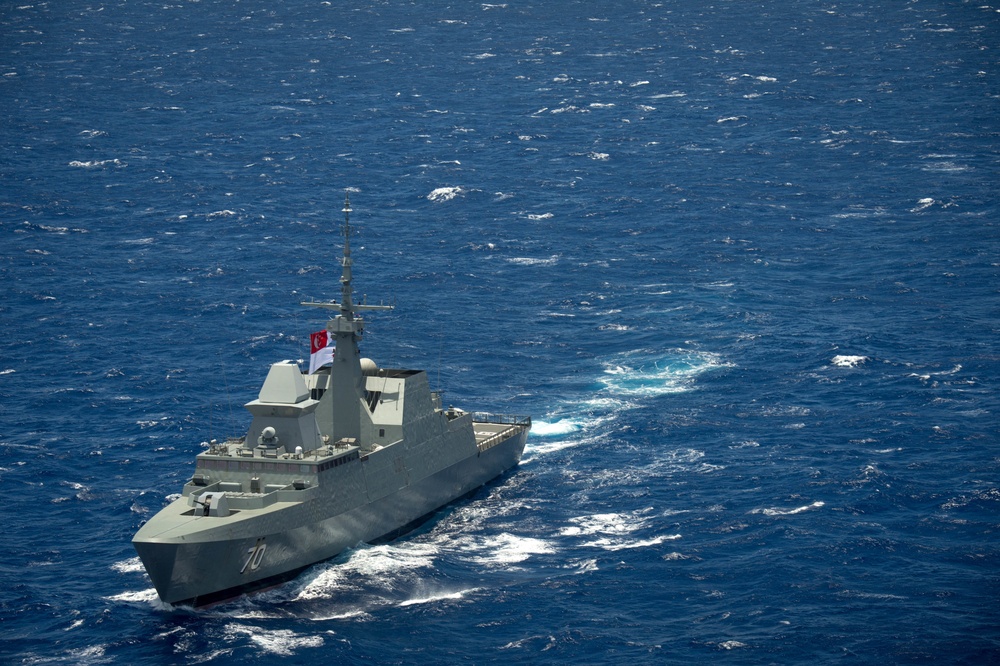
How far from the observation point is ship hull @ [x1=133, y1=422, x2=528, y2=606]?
55.3m

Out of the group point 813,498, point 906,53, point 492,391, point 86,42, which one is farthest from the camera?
point 86,42

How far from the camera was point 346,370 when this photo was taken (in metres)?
69.0

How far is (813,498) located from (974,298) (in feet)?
115

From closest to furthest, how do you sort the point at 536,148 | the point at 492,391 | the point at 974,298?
the point at 492,391 < the point at 974,298 < the point at 536,148

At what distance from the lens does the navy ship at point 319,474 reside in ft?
186

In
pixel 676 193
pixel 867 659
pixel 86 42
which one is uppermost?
pixel 86 42

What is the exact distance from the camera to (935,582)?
189 feet

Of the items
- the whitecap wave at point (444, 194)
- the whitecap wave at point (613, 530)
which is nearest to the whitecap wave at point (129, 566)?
the whitecap wave at point (613, 530)

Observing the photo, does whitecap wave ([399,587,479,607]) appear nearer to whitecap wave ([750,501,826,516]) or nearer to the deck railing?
whitecap wave ([750,501,826,516])

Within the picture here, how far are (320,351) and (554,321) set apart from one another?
26780 mm

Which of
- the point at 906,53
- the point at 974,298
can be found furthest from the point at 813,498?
the point at 906,53

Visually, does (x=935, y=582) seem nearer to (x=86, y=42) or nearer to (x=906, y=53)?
(x=906, y=53)

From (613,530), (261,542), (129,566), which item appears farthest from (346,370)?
(613,530)

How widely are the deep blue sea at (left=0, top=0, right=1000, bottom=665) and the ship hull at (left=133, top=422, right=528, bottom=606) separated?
3.47ft
